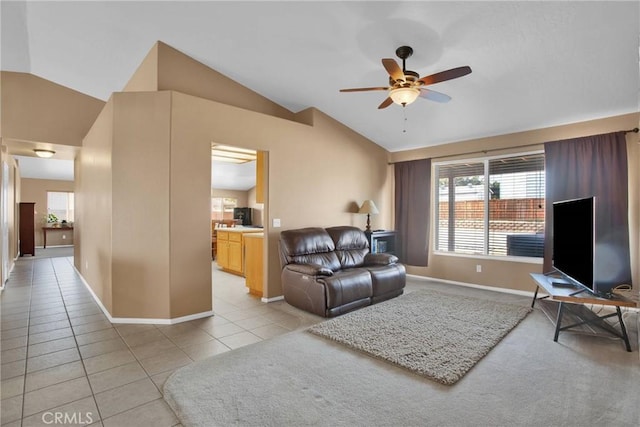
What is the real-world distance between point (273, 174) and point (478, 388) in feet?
11.1

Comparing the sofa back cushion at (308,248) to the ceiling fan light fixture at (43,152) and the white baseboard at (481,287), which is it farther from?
the ceiling fan light fixture at (43,152)

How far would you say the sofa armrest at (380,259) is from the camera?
468 centimetres

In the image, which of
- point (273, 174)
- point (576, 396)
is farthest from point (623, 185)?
point (273, 174)

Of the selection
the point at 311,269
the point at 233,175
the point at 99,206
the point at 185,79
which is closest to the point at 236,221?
the point at 233,175

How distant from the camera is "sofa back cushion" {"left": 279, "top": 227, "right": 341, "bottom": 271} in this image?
425cm

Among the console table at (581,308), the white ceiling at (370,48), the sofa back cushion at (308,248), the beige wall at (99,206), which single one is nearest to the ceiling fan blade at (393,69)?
the white ceiling at (370,48)

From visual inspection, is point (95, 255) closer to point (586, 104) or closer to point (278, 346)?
point (278, 346)

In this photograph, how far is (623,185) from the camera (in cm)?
395

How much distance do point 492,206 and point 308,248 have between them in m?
3.22

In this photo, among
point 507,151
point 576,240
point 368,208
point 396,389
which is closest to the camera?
point 396,389

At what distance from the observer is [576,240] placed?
11.2 ft

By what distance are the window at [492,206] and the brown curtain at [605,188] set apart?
0.48m

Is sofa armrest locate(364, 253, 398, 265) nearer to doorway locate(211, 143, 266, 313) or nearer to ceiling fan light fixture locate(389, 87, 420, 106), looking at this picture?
doorway locate(211, 143, 266, 313)

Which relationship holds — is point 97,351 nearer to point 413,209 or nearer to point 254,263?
point 254,263
